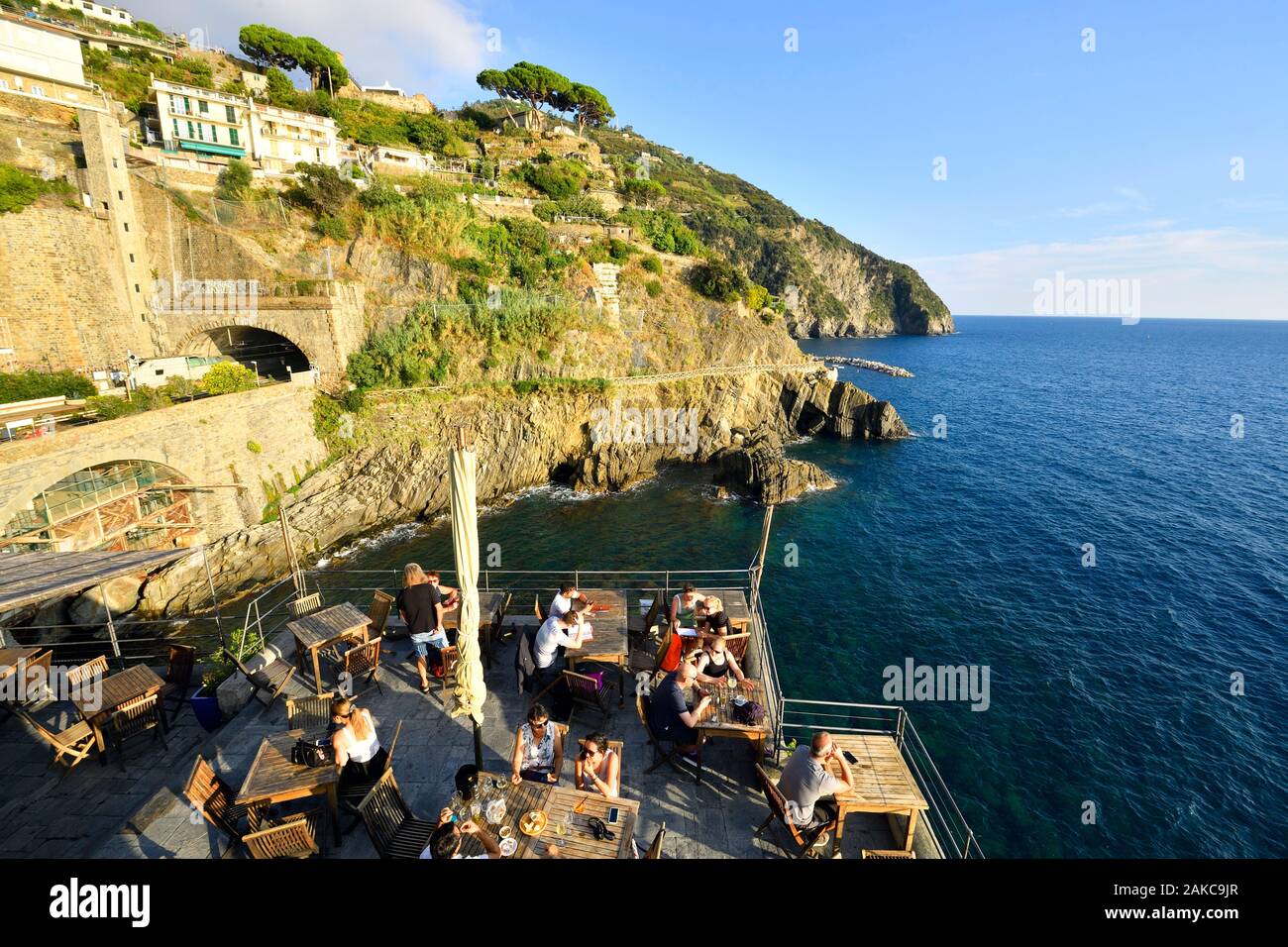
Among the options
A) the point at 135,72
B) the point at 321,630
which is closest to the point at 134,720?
the point at 321,630

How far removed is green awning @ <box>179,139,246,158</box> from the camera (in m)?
39.5

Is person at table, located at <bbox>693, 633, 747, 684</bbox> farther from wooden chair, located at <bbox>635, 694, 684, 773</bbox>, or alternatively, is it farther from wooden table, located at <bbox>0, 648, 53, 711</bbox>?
wooden table, located at <bbox>0, 648, 53, 711</bbox>

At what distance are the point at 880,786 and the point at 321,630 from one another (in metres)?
9.34

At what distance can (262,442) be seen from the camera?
78.7ft

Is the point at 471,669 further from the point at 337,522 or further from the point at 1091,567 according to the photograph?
the point at 1091,567

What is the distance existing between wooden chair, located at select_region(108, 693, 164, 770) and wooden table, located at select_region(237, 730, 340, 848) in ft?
12.4

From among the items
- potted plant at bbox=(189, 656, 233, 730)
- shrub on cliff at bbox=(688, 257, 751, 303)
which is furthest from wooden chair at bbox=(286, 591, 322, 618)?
shrub on cliff at bbox=(688, 257, 751, 303)

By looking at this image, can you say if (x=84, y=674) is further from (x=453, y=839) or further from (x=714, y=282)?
(x=714, y=282)

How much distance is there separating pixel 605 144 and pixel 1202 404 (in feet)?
379

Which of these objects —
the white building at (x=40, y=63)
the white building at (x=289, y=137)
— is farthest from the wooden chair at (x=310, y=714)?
the white building at (x=40, y=63)

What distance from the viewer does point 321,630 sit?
945 centimetres

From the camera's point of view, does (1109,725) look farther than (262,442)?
No
